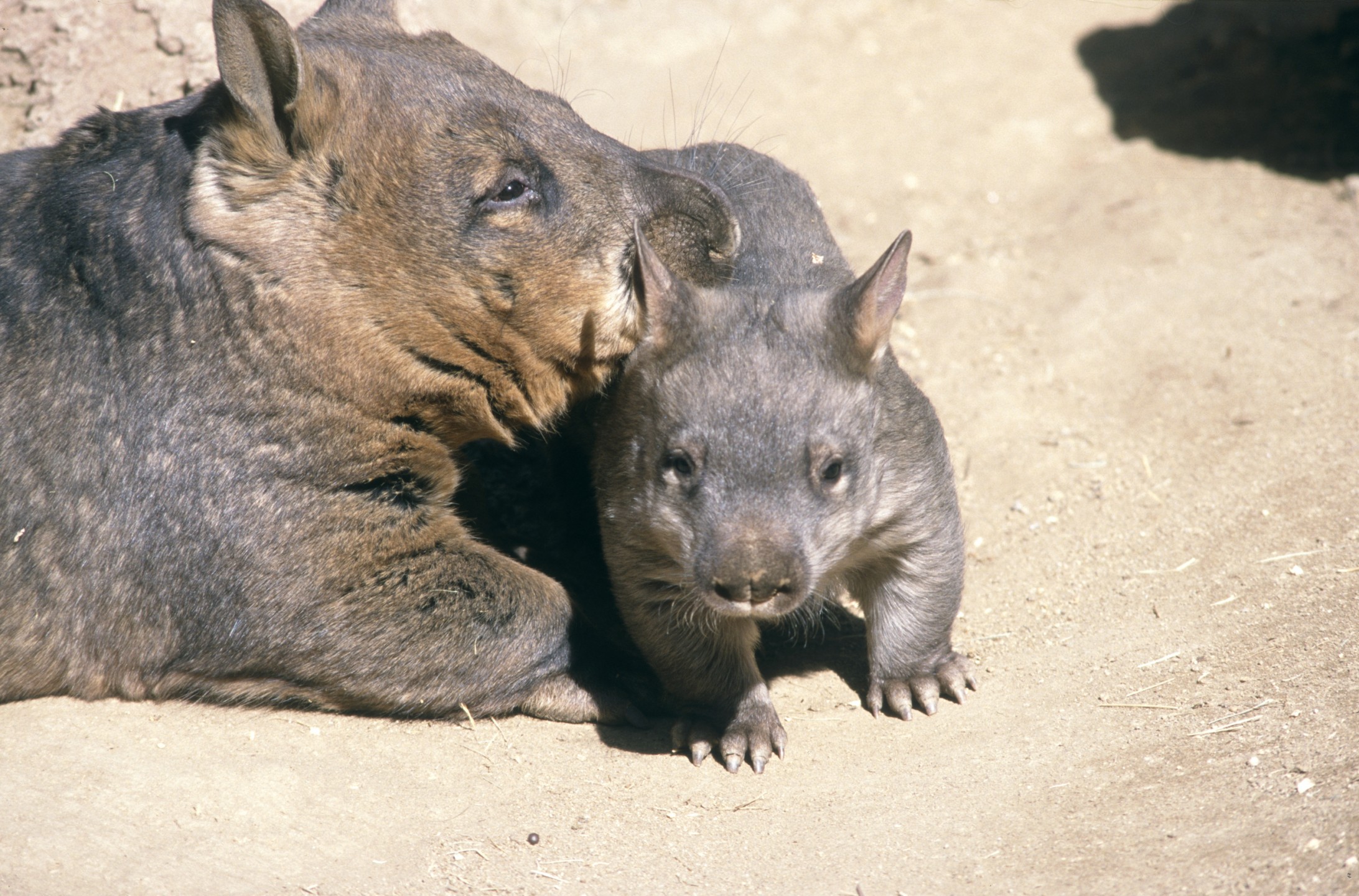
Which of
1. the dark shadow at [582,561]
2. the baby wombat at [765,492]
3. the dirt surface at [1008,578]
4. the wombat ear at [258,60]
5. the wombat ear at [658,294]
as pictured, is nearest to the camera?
the dirt surface at [1008,578]

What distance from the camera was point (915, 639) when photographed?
4930mm

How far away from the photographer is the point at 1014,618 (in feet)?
18.0

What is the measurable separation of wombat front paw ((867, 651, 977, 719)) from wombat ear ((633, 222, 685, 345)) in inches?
65.8

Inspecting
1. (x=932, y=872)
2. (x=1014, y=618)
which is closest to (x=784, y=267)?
(x=1014, y=618)

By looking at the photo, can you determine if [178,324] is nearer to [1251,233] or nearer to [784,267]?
[784,267]

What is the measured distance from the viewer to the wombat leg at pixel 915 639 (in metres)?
4.91

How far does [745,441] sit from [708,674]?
3.47ft

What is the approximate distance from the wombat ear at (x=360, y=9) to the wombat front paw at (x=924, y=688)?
3.66 m

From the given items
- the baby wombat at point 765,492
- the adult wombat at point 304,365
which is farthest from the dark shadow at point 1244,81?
the adult wombat at point 304,365

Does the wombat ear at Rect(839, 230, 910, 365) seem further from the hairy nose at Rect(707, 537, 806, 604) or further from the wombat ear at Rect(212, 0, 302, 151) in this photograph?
the wombat ear at Rect(212, 0, 302, 151)

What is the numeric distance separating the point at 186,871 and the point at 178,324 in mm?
1961

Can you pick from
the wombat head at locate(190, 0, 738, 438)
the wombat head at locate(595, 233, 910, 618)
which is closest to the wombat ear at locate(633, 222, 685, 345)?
the wombat head at locate(595, 233, 910, 618)

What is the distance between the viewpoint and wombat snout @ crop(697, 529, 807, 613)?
159 inches

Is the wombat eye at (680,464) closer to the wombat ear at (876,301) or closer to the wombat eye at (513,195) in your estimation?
the wombat ear at (876,301)
